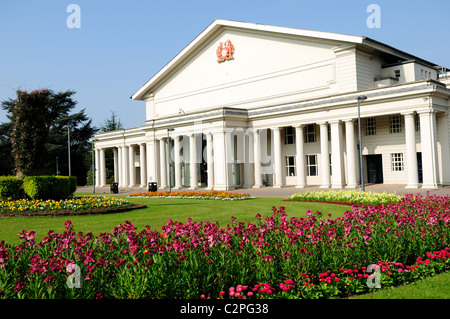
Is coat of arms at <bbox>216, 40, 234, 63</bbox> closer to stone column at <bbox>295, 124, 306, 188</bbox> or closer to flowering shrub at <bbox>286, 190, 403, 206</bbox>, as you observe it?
stone column at <bbox>295, 124, 306, 188</bbox>

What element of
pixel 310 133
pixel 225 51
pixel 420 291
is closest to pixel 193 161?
pixel 310 133

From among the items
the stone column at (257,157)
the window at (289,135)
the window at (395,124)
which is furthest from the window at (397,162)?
the stone column at (257,157)

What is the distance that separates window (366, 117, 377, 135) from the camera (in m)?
35.5

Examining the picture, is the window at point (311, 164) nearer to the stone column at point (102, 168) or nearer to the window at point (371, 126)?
the window at point (371, 126)

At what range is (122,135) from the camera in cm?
5512

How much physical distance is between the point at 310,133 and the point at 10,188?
1062 inches

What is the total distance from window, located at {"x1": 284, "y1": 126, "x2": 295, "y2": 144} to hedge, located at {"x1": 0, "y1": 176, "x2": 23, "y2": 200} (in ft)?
85.6

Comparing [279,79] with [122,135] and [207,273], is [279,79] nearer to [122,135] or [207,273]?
[122,135]

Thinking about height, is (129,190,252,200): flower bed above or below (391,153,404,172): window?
below

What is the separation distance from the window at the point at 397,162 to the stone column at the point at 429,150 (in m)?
4.70

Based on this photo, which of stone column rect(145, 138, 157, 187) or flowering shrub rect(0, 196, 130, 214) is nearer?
flowering shrub rect(0, 196, 130, 214)

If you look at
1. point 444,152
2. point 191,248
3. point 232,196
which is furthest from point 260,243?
point 444,152
